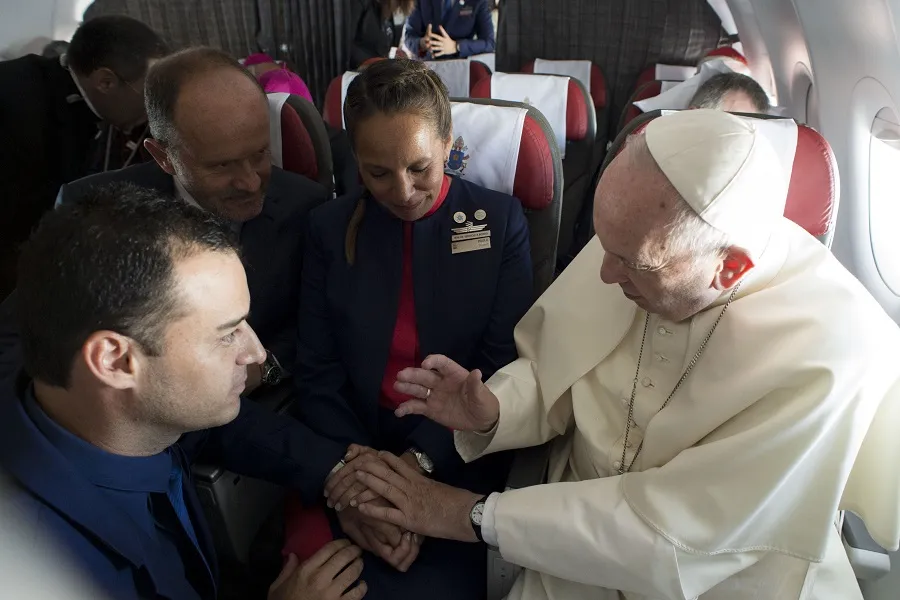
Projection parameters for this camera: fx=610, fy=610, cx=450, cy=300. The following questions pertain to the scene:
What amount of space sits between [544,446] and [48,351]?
119 cm

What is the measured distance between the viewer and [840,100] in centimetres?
279

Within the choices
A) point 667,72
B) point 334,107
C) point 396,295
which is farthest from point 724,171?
point 667,72

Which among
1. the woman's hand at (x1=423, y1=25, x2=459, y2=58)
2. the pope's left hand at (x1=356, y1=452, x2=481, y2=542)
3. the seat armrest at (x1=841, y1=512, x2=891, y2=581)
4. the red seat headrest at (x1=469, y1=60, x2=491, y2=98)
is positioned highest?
the woman's hand at (x1=423, y1=25, x2=459, y2=58)

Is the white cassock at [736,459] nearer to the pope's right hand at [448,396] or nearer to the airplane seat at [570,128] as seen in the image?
the pope's right hand at [448,396]

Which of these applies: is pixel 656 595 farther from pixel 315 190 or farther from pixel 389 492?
pixel 315 190

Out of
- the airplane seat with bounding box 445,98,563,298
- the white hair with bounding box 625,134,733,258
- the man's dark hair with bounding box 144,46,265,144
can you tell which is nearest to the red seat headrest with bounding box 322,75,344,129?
the airplane seat with bounding box 445,98,563,298

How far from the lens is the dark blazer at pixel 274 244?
6.56ft

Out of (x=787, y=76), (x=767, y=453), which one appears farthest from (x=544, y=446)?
(x=787, y=76)

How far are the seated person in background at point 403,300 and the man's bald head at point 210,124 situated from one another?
27 cm

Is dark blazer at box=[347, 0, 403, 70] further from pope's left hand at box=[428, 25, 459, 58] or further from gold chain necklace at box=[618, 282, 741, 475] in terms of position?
gold chain necklace at box=[618, 282, 741, 475]

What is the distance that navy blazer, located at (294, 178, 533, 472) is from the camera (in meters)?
1.84

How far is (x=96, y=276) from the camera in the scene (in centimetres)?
101

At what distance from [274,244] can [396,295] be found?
48 centimetres

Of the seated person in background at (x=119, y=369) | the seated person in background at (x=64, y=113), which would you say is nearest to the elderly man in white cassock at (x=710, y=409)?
the seated person in background at (x=119, y=369)
